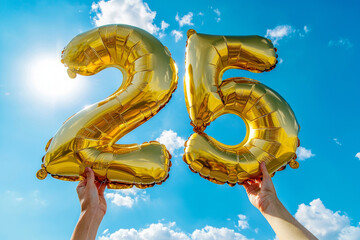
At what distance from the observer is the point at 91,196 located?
7.99 feet

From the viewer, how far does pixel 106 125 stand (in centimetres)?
262

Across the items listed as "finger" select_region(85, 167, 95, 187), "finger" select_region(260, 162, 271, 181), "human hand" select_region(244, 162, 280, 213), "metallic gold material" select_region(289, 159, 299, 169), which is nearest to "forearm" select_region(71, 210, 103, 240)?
"finger" select_region(85, 167, 95, 187)

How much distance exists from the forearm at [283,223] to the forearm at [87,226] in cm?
138

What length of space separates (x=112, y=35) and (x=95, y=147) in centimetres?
109

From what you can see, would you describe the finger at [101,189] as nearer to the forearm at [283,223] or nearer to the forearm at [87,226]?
the forearm at [87,226]

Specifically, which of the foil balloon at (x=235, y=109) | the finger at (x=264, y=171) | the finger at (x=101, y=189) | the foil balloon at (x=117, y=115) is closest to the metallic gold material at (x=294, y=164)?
the foil balloon at (x=235, y=109)

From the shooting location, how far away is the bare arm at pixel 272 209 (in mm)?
2132

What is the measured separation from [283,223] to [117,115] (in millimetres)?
1636

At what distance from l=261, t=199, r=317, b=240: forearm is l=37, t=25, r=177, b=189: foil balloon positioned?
3.07ft

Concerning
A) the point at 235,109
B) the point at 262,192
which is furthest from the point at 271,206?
the point at 235,109

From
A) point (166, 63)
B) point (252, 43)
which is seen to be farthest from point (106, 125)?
point (252, 43)

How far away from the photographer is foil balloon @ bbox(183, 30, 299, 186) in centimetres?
259

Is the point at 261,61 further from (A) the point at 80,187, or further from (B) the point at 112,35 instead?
(A) the point at 80,187

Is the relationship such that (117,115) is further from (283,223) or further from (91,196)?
(283,223)
